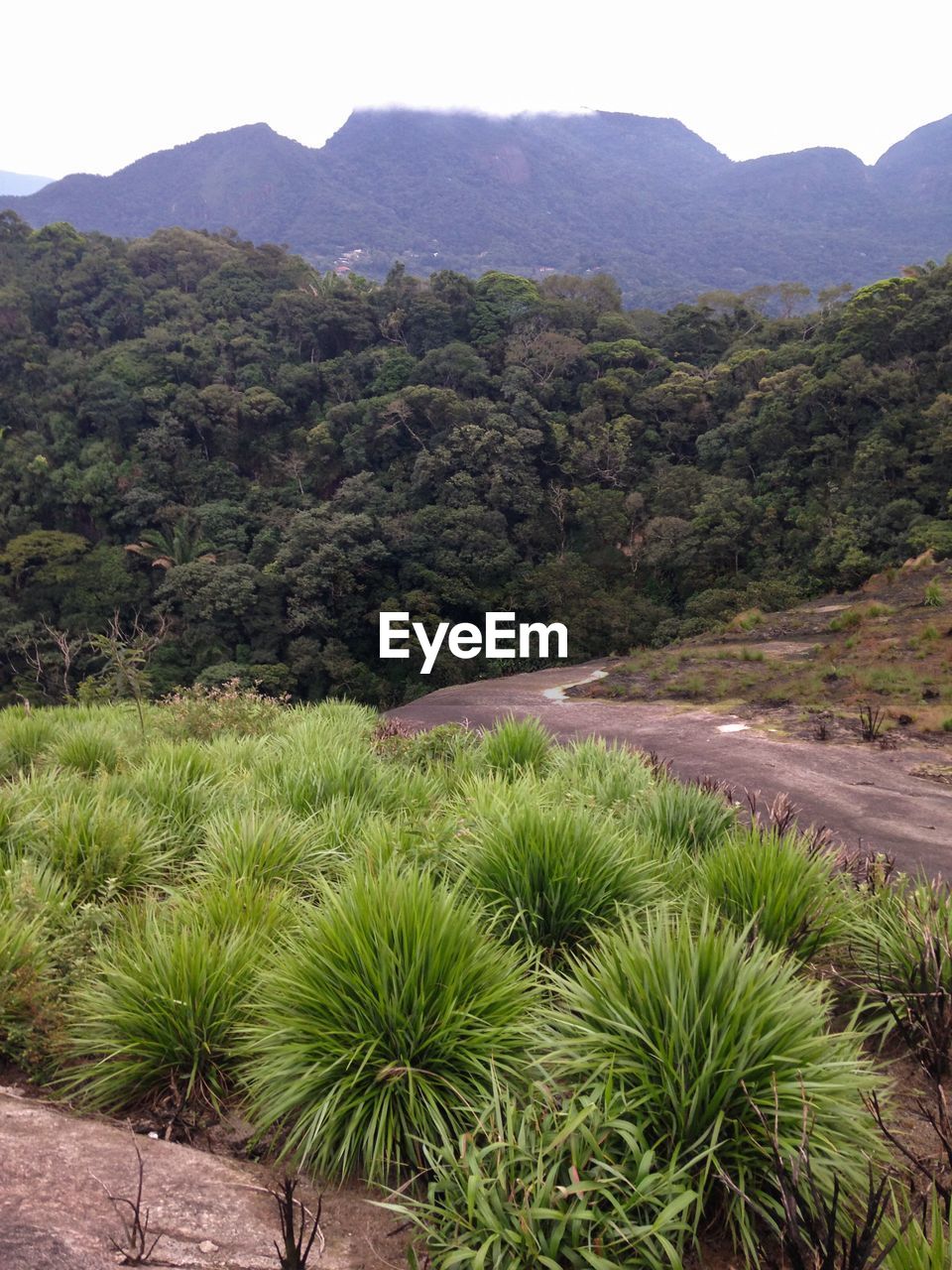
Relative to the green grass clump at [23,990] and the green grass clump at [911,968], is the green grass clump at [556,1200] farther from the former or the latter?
the green grass clump at [23,990]

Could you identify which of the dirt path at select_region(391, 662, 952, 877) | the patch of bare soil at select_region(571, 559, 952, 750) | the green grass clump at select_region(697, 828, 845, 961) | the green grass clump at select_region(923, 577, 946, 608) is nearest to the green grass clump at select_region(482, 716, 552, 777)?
the dirt path at select_region(391, 662, 952, 877)

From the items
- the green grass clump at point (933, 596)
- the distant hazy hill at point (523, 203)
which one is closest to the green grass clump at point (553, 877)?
the green grass clump at point (933, 596)

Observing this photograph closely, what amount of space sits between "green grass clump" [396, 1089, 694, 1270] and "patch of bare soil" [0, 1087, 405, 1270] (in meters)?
0.15

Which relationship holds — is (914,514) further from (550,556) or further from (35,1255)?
(35,1255)

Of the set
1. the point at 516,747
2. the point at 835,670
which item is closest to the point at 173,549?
the point at 835,670

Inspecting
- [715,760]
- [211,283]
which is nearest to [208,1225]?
[715,760]

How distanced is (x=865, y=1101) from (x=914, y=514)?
20986 millimetres

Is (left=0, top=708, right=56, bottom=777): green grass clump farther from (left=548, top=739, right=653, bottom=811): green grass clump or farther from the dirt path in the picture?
the dirt path

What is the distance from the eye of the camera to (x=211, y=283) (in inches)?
1310

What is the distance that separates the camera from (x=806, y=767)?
570 centimetres

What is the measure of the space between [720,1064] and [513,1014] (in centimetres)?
53

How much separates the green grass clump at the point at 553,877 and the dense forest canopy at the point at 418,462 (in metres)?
18.8

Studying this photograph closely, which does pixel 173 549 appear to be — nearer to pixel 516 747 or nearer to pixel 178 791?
pixel 516 747

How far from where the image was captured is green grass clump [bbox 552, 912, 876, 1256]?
61.4 inches
